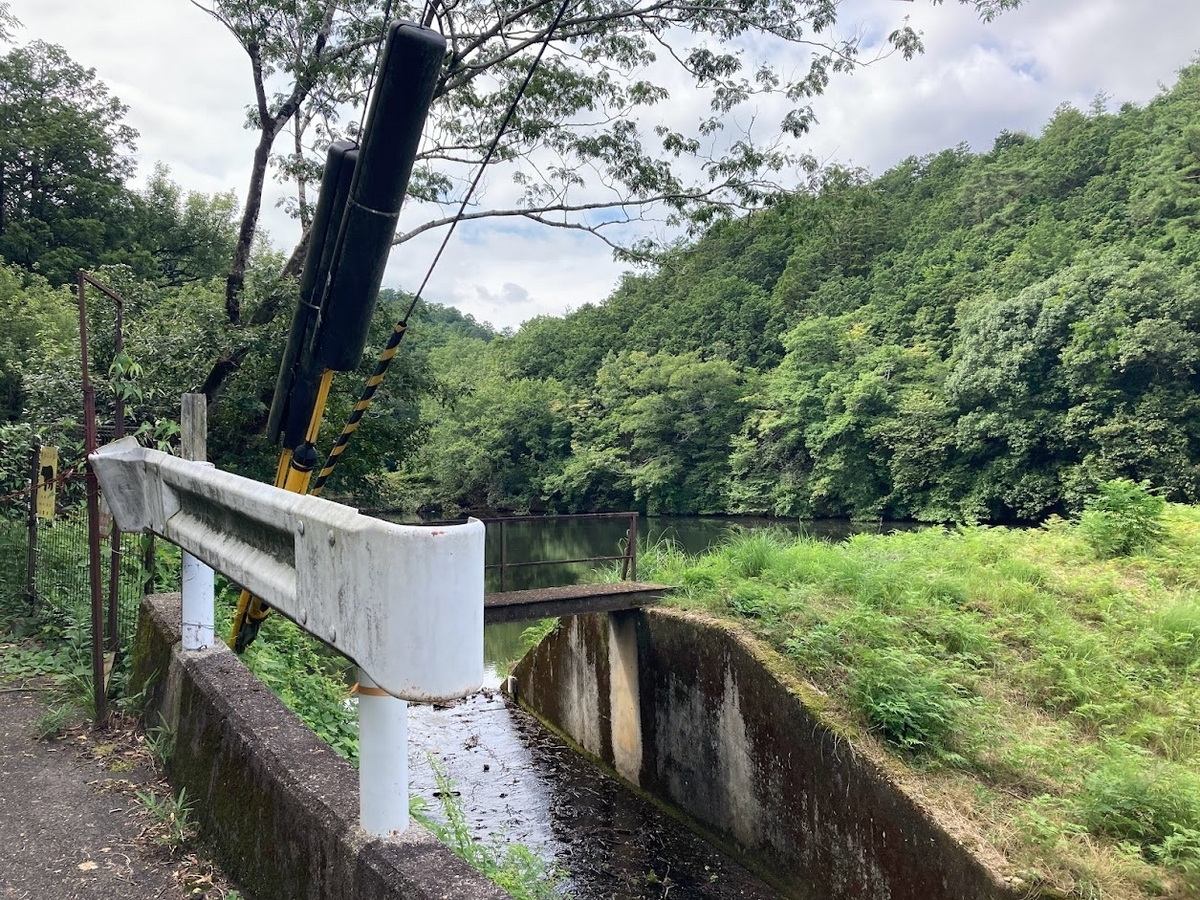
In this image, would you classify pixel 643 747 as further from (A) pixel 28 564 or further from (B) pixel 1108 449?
(B) pixel 1108 449

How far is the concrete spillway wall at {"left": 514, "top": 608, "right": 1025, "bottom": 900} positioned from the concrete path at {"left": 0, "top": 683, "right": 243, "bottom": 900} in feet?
14.4

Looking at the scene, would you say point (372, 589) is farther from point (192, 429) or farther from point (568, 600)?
point (568, 600)

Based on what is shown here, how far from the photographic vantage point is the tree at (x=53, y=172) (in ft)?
77.0

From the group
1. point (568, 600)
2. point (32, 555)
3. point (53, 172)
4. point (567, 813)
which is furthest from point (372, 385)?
point (53, 172)

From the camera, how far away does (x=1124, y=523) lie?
10078 mm

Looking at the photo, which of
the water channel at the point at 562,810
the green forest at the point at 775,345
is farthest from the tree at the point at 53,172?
the water channel at the point at 562,810

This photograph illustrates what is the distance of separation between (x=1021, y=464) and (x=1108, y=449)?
330 cm

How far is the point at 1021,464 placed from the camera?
28.3 meters

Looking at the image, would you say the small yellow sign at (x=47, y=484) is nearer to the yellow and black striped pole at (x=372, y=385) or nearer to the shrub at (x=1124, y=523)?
the yellow and black striped pole at (x=372, y=385)

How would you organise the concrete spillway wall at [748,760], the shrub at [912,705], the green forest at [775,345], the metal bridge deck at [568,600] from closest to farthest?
the concrete spillway wall at [748,760], the shrub at [912,705], the metal bridge deck at [568,600], the green forest at [775,345]

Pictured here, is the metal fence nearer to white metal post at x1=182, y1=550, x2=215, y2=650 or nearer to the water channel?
white metal post at x1=182, y1=550, x2=215, y2=650

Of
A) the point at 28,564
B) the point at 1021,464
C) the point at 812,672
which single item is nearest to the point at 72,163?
the point at 28,564

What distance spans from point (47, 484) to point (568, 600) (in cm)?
526

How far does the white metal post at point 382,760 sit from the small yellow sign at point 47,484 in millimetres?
3262
